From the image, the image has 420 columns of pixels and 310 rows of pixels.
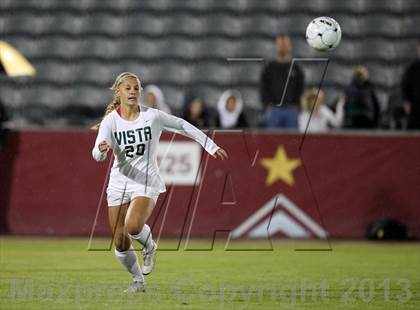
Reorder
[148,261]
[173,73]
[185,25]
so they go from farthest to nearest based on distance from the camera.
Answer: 1. [185,25]
2. [173,73]
3. [148,261]

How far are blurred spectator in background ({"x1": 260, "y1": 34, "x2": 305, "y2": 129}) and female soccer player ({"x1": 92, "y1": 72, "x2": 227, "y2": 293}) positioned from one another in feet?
20.6

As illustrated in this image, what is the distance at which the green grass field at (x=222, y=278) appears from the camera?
796cm

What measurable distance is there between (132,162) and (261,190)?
20.1 feet

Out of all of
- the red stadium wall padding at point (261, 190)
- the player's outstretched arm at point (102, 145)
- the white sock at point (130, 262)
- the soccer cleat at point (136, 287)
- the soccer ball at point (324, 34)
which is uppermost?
the soccer ball at point (324, 34)

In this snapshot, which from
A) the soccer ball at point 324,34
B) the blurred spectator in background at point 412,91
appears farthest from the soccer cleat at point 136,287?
the blurred spectator in background at point 412,91

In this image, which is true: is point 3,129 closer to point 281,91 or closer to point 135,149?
point 281,91

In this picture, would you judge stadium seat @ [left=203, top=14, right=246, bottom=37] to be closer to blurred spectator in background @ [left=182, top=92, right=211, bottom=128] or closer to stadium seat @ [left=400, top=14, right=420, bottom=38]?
stadium seat @ [left=400, top=14, right=420, bottom=38]

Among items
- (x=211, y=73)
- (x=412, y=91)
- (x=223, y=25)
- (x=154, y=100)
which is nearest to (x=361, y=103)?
(x=412, y=91)

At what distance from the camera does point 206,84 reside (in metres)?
17.9

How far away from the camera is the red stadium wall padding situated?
48.7ft

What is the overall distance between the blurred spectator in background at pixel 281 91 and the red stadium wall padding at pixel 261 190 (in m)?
0.48

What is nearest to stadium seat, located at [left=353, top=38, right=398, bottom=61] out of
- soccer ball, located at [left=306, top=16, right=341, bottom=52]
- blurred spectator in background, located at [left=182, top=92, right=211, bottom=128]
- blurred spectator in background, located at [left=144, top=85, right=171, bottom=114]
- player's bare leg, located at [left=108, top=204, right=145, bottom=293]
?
blurred spectator in background, located at [left=182, top=92, right=211, bottom=128]

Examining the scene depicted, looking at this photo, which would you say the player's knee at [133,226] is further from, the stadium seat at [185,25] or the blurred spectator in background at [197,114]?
the stadium seat at [185,25]

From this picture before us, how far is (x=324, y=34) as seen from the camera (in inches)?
449
